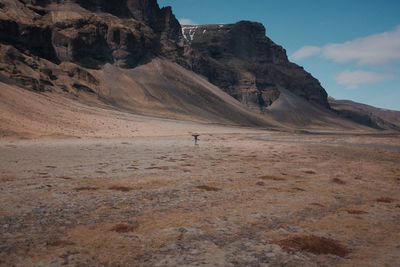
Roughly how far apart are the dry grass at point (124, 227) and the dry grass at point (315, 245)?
503 cm

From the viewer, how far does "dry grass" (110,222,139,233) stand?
14.0m

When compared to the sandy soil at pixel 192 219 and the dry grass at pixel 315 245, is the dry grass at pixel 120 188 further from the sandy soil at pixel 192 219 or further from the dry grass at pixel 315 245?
the dry grass at pixel 315 245

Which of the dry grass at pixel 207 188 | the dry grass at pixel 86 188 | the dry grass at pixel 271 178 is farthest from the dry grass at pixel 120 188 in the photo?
the dry grass at pixel 271 178

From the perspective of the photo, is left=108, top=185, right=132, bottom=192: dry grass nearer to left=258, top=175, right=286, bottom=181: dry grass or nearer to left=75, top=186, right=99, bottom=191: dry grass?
left=75, top=186, right=99, bottom=191: dry grass

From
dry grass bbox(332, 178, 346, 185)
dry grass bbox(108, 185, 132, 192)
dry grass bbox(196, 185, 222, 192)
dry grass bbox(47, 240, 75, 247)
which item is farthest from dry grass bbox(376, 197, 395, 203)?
dry grass bbox(47, 240, 75, 247)

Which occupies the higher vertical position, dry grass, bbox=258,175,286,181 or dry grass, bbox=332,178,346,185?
dry grass, bbox=332,178,346,185

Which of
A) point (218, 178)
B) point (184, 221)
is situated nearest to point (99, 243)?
point (184, 221)

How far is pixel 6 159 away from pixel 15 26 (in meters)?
163

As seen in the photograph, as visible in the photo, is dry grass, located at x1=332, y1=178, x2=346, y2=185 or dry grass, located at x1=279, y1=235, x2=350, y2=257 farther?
dry grass, located at x1=332, y1=178, x2=346, y2=185

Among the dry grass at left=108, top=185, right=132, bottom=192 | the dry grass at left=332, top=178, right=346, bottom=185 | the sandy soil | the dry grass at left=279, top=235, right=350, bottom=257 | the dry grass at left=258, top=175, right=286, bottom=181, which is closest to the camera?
the sandy soil

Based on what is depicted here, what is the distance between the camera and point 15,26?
577 ft

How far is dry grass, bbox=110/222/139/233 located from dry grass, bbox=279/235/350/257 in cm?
503

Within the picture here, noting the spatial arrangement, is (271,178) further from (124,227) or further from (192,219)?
(124,227)

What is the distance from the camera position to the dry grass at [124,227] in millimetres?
13969
